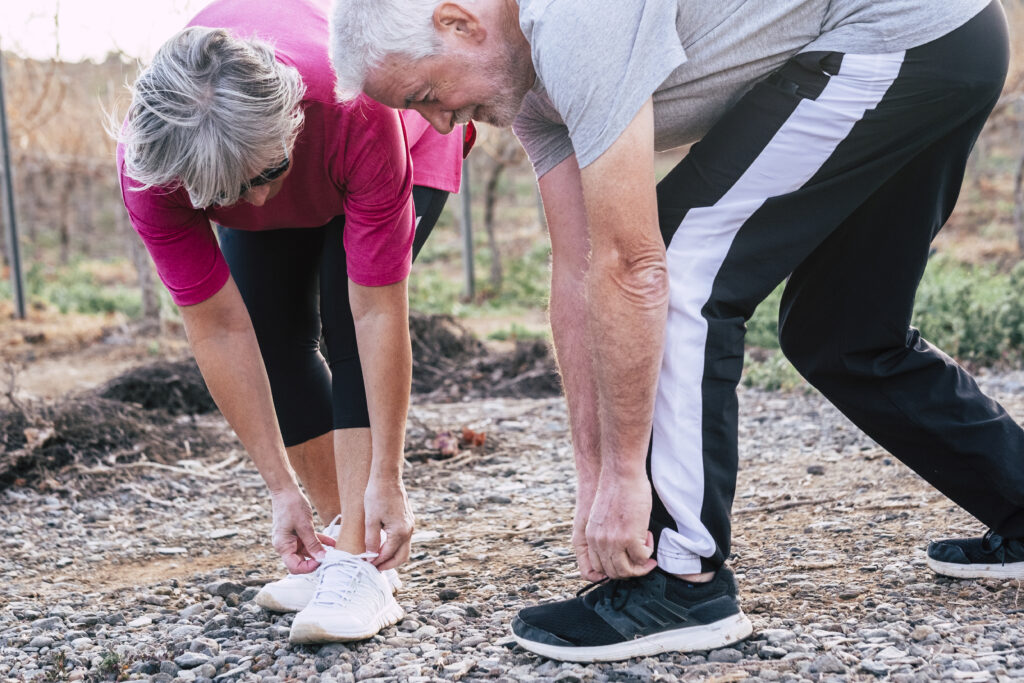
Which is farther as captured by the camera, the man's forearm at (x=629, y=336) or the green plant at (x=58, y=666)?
the green plant at (x=58, y=666)

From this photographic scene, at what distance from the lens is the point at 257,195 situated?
2.00 metres

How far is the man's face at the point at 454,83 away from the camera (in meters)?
1.78

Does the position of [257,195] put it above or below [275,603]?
above

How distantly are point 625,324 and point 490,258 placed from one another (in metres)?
12.8

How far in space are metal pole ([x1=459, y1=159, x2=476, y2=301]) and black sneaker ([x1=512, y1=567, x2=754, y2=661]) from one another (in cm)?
735

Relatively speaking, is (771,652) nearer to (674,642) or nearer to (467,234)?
(674,642)

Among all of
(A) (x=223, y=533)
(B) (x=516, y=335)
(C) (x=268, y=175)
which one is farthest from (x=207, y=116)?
(B) (x=516, y=335)

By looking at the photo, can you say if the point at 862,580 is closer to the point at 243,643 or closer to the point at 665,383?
the point at 665,383

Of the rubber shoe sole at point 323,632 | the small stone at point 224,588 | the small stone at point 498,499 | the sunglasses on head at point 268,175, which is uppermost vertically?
the sunglasses on head at point 268,175

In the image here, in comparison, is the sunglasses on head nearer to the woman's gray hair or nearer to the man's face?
the woman's gray hair

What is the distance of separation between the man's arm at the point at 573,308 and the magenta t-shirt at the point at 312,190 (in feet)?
1.09

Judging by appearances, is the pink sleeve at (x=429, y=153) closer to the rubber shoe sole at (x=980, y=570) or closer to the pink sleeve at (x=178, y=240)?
the pink sleeve at (x=178, y=240)

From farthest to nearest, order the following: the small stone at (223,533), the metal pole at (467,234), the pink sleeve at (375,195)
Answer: the metal pole at (467,234), the small stone at (223,533), the pink sleeve at (375,195)

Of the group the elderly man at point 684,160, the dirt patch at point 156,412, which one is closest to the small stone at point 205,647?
the elderly man at point 684,160
